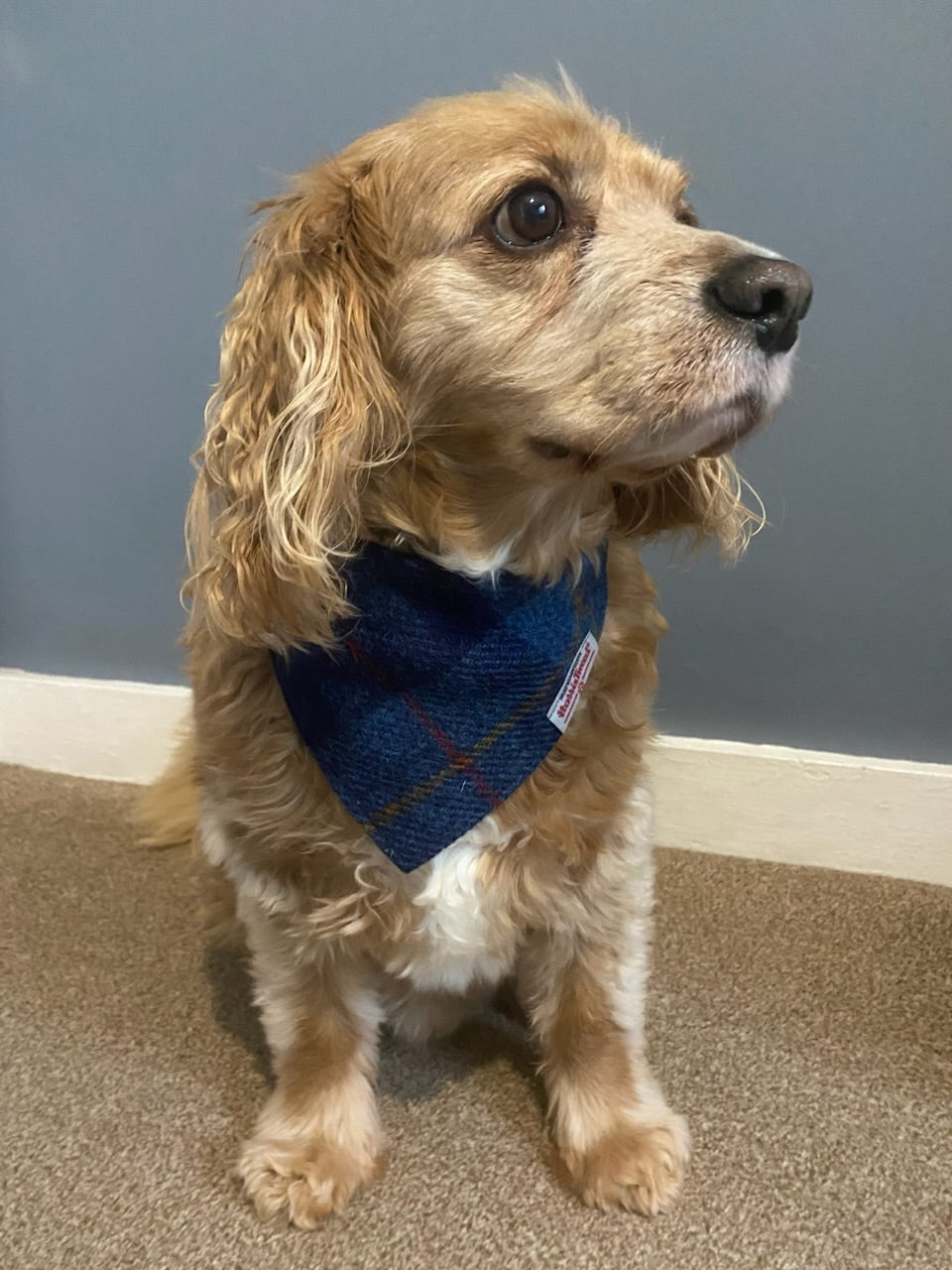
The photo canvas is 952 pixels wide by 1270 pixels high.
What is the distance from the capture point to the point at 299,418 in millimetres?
780

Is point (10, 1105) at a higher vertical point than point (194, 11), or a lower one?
lower

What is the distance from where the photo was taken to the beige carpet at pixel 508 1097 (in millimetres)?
926

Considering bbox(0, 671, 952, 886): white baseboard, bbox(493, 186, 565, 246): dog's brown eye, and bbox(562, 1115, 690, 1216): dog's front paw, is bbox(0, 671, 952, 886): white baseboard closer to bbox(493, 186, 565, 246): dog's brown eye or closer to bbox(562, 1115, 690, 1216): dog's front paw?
bbox(562, 1115, 690, 1216): dog's front paw

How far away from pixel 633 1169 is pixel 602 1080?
0.09 m

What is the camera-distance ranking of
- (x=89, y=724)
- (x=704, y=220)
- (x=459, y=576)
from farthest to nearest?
(x=89, y=724), (x=704, y=220), (x=459, y=576)

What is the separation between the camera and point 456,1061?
3.77 feet

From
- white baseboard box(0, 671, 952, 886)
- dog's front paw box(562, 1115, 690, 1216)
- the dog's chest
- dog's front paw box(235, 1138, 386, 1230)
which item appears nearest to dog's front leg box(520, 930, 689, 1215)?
dog's front paw box(562, 1115, 690, 1216)

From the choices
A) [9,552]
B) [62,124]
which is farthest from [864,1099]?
[62,124]

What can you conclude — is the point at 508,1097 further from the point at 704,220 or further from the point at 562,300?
the point at 704,220

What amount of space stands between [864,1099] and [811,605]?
0.63 meters

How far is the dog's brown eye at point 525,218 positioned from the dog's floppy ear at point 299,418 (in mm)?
105

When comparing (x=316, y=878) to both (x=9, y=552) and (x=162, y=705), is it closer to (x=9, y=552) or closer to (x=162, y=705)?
(x=162, y=705)

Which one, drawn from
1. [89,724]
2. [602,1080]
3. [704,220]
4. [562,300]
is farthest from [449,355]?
[89,724]

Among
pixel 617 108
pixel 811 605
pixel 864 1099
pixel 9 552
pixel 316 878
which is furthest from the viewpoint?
pixel 9 552
